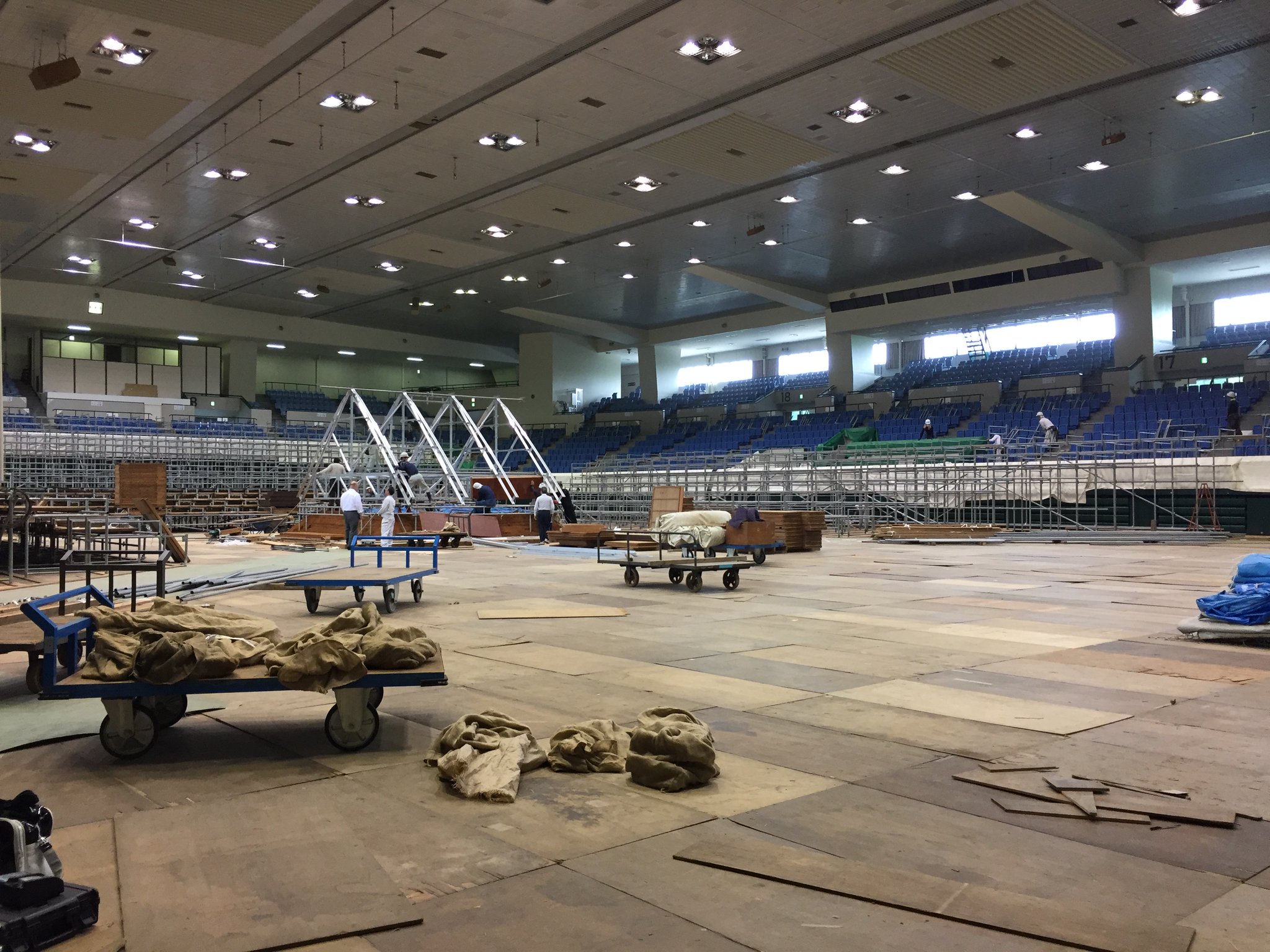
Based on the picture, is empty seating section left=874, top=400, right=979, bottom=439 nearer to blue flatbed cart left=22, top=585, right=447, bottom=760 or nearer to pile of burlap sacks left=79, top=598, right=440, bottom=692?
pile of burlap sacks left=79, top=598, right=440, bottom=692

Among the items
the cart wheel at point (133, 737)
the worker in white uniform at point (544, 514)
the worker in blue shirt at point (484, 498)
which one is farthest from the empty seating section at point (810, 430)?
the cart wheel at point (133, 737)

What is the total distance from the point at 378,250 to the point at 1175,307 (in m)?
32.6

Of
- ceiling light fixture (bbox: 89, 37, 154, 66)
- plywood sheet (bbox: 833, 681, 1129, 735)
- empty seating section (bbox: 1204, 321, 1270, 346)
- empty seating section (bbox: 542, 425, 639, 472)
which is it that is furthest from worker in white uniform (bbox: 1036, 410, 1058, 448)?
ceiling light fixture (bbox: 89, 37, 154, 66)

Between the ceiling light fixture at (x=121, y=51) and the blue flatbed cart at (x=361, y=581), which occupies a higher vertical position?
the ceiling light fixture at (x=121, y=51)

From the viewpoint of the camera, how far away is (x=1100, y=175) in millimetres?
25828

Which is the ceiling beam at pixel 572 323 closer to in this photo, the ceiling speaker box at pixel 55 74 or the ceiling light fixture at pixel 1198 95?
the ceiling light fixture at pixel 1198 95

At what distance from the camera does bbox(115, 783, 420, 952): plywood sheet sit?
283cm

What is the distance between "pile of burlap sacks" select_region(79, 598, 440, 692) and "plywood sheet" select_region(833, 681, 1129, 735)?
290cm

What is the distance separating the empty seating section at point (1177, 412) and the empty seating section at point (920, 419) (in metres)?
6.23

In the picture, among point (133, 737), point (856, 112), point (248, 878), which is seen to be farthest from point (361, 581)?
point (856, 112)

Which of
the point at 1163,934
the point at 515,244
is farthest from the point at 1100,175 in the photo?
the point at 1163,934

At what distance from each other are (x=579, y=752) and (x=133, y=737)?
2.23m

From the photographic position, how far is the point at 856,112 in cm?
2047

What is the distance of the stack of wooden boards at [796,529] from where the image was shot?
20.5 meters
